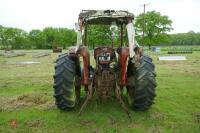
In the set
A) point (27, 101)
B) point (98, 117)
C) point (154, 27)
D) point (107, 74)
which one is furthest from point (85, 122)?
point (154, 27)

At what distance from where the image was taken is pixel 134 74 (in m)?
7.39

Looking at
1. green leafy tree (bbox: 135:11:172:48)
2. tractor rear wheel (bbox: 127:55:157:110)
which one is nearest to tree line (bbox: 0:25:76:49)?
green leafy tree (bbox: 135:11:172:48)

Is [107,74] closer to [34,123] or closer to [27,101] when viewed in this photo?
[34,123]

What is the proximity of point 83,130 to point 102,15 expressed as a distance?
106 inches

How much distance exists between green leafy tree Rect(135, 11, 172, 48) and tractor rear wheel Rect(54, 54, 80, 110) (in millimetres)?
57097

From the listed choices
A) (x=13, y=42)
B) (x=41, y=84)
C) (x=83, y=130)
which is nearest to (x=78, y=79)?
(x=83, y=130)

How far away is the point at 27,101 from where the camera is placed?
28.6ft

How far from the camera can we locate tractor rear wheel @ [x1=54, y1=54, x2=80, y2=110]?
7.14 metres

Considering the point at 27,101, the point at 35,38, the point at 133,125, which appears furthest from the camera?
the point at 35,38

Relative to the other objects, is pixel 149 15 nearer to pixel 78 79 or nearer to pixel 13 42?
pixel 13 42

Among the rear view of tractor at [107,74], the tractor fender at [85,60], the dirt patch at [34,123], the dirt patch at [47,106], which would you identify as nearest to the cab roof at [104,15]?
the rear view of tractor at [107,74]

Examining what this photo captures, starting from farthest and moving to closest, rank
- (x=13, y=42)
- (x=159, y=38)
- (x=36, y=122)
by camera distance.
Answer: (x=13, y=42) < (x=159, y=38) < (x=36, y=122)

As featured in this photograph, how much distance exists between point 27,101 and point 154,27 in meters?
59.7

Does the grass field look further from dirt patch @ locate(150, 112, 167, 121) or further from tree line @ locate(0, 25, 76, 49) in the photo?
tree line @ locate(0, 25, 76, 49)
